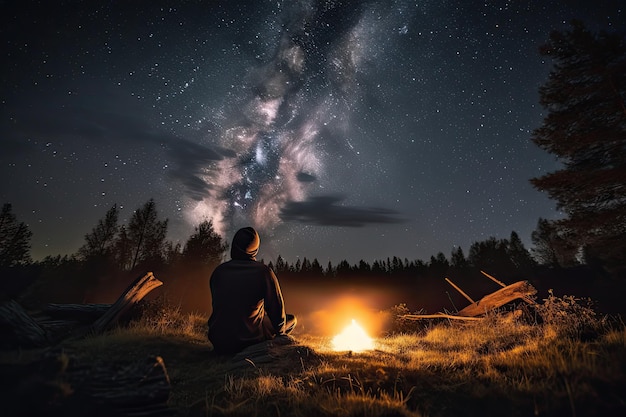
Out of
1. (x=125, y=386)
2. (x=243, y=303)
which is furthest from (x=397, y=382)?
(x=125, y=386)

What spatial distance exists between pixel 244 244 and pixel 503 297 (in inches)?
486

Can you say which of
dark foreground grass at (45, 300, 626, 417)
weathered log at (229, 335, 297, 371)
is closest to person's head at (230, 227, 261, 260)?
weathered log at (229, 335, 297, 371)

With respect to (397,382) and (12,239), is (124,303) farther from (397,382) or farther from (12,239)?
(12,239)

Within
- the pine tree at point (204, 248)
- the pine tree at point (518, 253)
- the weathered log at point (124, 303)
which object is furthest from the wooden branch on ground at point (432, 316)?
the pine tree at point (518, 253)

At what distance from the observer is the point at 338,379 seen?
4.00 m

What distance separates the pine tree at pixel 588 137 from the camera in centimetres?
1102

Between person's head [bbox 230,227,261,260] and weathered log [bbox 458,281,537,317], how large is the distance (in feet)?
37.9

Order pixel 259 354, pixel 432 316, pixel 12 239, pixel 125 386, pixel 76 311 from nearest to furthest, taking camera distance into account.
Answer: pixel 125 386
pixel 259 354
pixel 76 311
pixel 432 316
pixel 12 239

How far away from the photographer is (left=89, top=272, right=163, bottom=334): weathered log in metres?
7.70

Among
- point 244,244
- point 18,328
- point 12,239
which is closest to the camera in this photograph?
point 18,328

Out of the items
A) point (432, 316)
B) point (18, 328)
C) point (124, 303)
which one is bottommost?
point (432, 316)

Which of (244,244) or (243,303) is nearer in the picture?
(243,303)

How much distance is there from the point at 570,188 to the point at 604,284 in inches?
700

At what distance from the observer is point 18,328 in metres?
5.67
